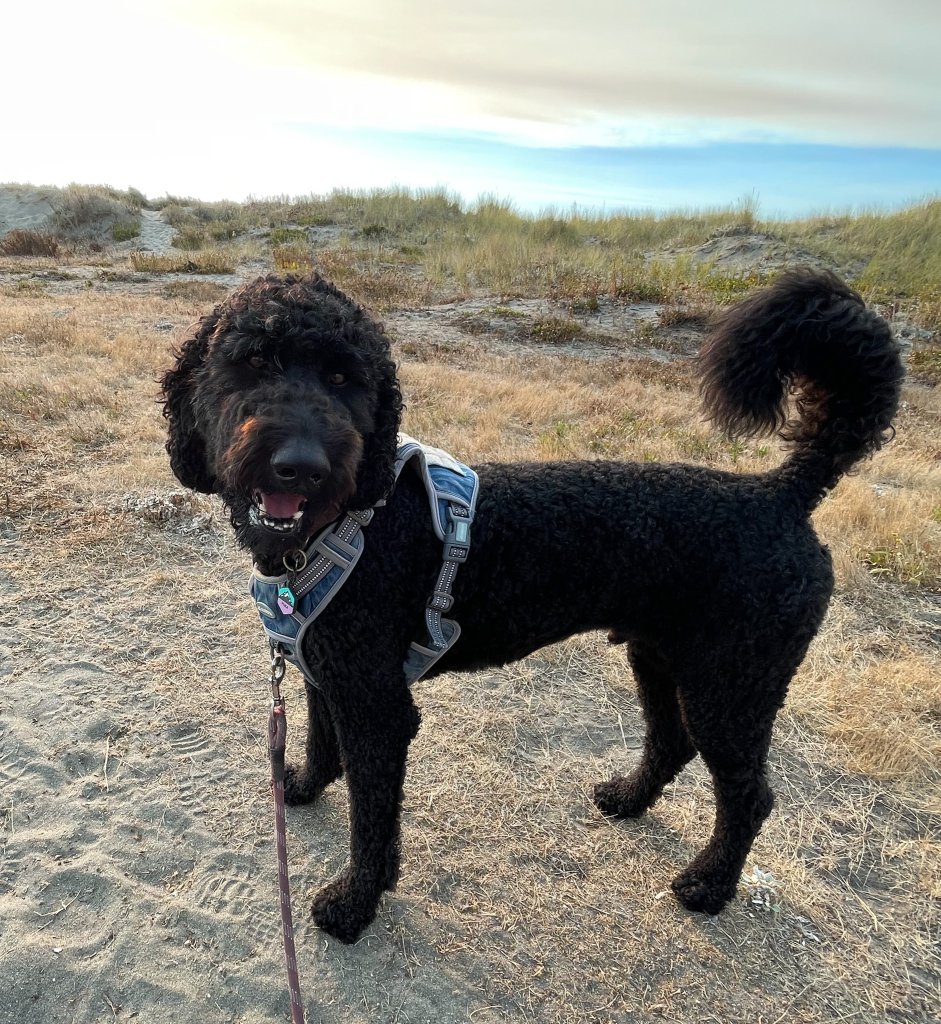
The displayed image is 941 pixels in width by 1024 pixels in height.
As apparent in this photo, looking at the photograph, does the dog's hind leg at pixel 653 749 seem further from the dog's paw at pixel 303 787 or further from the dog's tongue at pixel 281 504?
the dog's tongue at pixel 281 504

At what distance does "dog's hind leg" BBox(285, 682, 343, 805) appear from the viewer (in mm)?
3012

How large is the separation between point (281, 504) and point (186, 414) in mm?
649

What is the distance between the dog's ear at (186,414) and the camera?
2.34 metres

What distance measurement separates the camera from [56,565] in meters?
4.45

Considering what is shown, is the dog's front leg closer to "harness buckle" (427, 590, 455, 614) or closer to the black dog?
the black dog

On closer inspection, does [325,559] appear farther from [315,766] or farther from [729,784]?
[729,784]

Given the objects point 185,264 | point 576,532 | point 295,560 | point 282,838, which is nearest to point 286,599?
point 295,560

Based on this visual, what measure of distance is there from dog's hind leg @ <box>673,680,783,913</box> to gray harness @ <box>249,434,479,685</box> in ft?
3.54

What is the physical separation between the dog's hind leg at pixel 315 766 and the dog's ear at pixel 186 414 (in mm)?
1105

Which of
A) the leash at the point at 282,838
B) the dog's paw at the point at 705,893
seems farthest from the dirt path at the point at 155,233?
the dog's paw at the point at 705,893

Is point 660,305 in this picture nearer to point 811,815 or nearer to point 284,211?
point 811,815

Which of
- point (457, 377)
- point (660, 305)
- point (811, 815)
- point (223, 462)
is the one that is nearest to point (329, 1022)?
point (223, 462)

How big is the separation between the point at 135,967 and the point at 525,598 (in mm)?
1863

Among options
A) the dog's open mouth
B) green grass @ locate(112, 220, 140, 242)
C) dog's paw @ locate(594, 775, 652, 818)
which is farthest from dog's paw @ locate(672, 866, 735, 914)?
green grass @ locate(112, 220, 140, 242)
